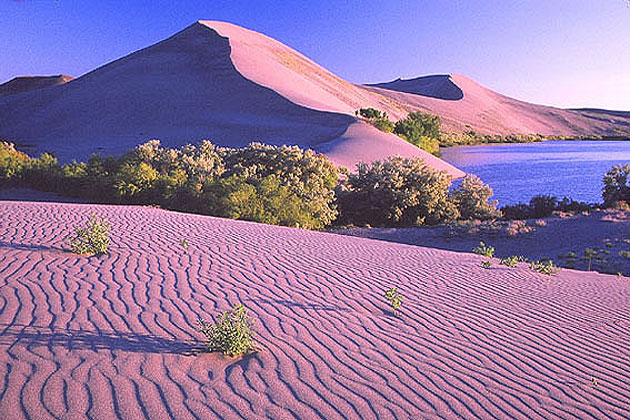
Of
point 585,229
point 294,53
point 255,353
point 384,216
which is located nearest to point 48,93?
point 294,53

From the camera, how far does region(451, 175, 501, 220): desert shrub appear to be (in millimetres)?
22828

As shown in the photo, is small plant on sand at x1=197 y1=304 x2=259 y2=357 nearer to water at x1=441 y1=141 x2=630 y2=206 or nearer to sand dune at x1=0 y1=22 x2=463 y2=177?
water at x1=441 y1=141 x2=630 y2=206

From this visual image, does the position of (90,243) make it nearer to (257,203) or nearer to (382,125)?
(257,203)

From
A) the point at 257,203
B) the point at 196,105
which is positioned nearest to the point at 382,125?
the point at 196,105

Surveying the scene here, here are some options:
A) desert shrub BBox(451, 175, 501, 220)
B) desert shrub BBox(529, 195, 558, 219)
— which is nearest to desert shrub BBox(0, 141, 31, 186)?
desert shrub BBox(451, 175, 501, 220)

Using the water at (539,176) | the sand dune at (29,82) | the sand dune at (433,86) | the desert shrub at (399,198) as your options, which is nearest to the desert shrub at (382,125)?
the water at (539,176)

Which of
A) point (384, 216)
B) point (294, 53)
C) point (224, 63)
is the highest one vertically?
point (294, 53)

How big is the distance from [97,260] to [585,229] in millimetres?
16144

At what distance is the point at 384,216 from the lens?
22219 mm

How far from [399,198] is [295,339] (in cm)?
1739

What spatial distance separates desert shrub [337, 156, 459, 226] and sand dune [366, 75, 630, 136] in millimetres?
86657

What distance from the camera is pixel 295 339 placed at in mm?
4953

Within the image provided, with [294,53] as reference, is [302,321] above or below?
below

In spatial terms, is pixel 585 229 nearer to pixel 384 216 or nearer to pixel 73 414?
pixel 384 216
